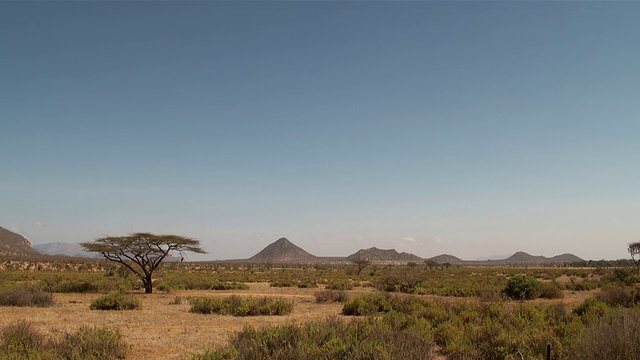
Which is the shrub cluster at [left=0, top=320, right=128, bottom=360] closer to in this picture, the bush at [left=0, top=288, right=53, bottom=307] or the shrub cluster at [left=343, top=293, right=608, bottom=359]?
the shrub cluster at [left=343, top=293, right=608, bottom=359]

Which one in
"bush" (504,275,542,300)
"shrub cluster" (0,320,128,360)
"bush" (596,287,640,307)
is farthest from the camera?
"bush" (504,275,542,300)

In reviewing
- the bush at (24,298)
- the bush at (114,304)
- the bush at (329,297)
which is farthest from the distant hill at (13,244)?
the bush at (329,297)

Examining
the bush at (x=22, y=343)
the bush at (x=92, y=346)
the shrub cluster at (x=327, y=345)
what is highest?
the shrub cluster at (x=327, y=345)

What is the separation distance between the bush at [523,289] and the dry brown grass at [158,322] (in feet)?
40.2

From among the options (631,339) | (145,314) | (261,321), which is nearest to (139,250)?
(145,314)

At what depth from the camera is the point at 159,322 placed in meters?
17.0

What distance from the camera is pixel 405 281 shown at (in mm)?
36312

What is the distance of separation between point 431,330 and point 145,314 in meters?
13.1

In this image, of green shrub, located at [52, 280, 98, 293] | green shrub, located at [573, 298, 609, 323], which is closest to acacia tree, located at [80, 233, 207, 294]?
green shrub, located at [52, 280, 98, 293]

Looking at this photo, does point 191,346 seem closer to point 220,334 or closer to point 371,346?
point 220,334

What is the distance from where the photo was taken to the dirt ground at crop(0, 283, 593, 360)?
1231 cm

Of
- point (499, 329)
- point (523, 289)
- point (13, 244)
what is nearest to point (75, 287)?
point (499, 329)

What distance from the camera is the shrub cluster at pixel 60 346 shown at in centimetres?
860

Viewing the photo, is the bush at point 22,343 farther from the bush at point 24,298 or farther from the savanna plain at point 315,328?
the bush at point 24,298
